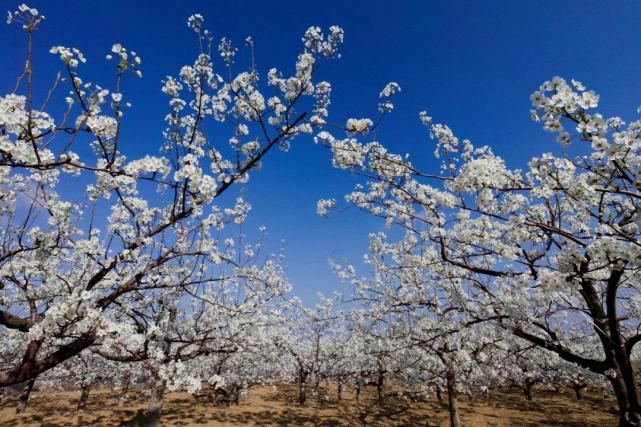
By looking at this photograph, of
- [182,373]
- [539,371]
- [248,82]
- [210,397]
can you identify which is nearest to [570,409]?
[539,371]

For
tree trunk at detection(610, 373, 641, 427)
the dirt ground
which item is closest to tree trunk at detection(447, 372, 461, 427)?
→ the dirt ground

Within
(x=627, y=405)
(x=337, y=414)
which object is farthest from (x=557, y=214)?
(x=337, y=414)

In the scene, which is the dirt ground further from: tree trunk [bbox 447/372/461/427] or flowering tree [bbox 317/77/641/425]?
flowering tree [bbox 317/77/641/425]

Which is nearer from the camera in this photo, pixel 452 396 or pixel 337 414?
pixel 452 396

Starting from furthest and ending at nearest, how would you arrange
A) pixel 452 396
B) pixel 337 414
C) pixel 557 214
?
pixel 337 414 → pixel 452 396 → pixel 557 214

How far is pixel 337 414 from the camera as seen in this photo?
2262 centimetres

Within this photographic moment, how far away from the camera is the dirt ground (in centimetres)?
1919

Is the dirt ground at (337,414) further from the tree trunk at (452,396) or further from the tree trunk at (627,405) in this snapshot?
the tree trunk at (627,405)

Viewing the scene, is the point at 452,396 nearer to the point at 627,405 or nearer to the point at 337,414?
the point at 627,405

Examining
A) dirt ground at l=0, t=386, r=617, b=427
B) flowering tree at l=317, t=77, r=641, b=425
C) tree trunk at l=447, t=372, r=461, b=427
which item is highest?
flowering tree at l=317, t=77, r=641, b=425

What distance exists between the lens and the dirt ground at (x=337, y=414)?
19188 mm

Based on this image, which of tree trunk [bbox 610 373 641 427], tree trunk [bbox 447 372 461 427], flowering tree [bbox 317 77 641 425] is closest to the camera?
flowering tree [bbox 317 77 641 425]

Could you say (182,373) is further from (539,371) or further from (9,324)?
(539,371)

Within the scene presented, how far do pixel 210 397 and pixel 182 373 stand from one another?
22.6 m
